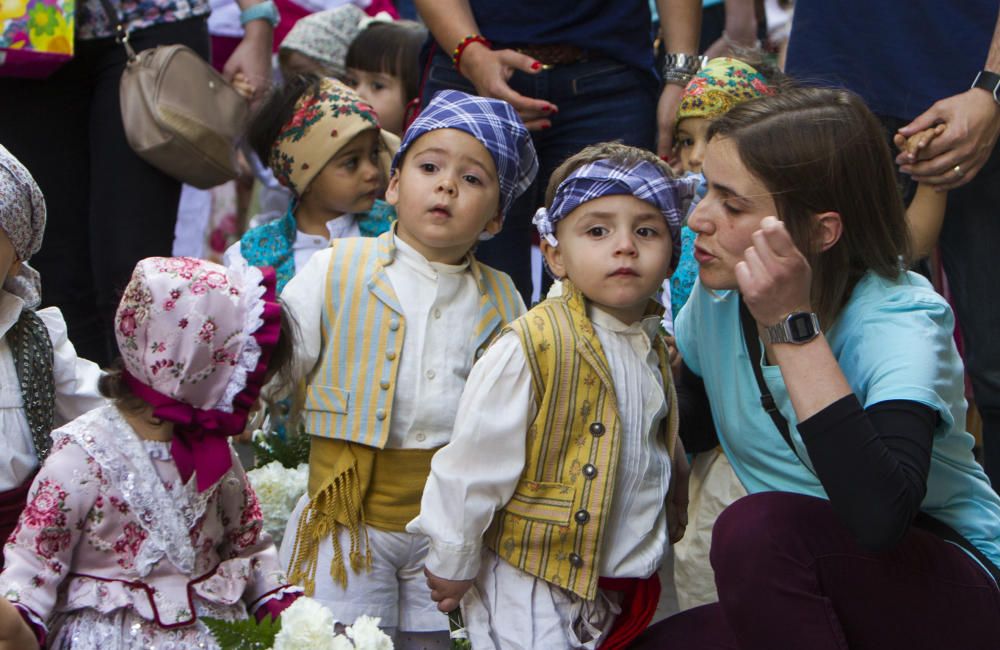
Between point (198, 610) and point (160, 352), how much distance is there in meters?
0.49

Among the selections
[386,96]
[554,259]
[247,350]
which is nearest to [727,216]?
[554,259]

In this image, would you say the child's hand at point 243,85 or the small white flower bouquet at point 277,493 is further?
the child's hand at point 243,85

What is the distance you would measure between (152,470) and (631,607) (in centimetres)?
108

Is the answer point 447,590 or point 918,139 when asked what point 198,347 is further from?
point 918,139

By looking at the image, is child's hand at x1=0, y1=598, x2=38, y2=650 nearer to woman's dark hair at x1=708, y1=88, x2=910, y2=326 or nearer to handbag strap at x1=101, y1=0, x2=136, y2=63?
woman's dark hair at x1=708, y1=88, x2=910, y2=326

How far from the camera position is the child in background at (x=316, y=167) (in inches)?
157

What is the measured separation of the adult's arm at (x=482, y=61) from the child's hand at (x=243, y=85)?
1.18m

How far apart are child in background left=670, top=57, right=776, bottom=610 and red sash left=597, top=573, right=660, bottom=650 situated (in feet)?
1.10

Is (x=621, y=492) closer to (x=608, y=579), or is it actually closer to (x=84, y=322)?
(x=608, y=579)

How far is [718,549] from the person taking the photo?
2482mm

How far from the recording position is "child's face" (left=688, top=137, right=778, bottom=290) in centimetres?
251

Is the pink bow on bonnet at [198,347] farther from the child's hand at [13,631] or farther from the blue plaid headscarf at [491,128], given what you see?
the blue plaid headscarf at [491,128]

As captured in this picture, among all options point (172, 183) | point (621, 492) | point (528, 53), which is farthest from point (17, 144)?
point (621, 492)

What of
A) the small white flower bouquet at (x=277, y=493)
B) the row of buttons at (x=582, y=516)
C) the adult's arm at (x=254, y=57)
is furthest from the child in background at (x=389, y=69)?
the row of buttons at (x=582, y=516)
